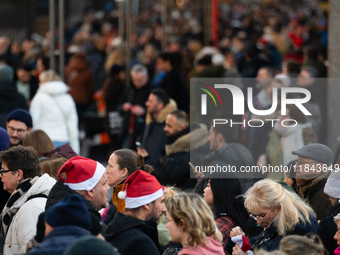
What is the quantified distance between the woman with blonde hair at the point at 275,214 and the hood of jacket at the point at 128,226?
0.65 meters

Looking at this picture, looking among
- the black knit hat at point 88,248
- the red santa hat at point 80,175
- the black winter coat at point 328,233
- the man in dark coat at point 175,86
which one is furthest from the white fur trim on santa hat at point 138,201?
the man in dark coat at point 175,86

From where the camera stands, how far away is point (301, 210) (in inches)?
151

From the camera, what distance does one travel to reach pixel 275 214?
3803mm

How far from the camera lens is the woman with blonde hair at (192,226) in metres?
3.24

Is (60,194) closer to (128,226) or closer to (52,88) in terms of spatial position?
(128,226)

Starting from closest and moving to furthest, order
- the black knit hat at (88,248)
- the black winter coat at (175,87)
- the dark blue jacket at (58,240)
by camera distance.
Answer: the black knit hat at (88,248)
the dark blue jacket at (58,240)
the black winter coat at (175,87)

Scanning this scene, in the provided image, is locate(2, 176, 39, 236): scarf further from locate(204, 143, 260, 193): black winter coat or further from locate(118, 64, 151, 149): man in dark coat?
locate(118, 64, 151, 149): man in dark coat

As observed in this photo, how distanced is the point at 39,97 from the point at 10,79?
82 cm

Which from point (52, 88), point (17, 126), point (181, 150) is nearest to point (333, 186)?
point (181, 150)

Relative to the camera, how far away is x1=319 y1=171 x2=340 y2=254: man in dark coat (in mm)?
3756

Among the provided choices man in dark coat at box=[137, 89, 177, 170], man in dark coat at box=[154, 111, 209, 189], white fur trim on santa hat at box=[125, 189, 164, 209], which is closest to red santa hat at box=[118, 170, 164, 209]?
white fur trim on santa hat at box=[125, 189, 164, 209]

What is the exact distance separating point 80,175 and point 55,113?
3974mm

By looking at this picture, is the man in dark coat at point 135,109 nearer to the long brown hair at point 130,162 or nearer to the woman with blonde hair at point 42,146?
the woman with blonde hair at point 42,146

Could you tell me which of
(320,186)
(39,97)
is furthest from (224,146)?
(39,97)
